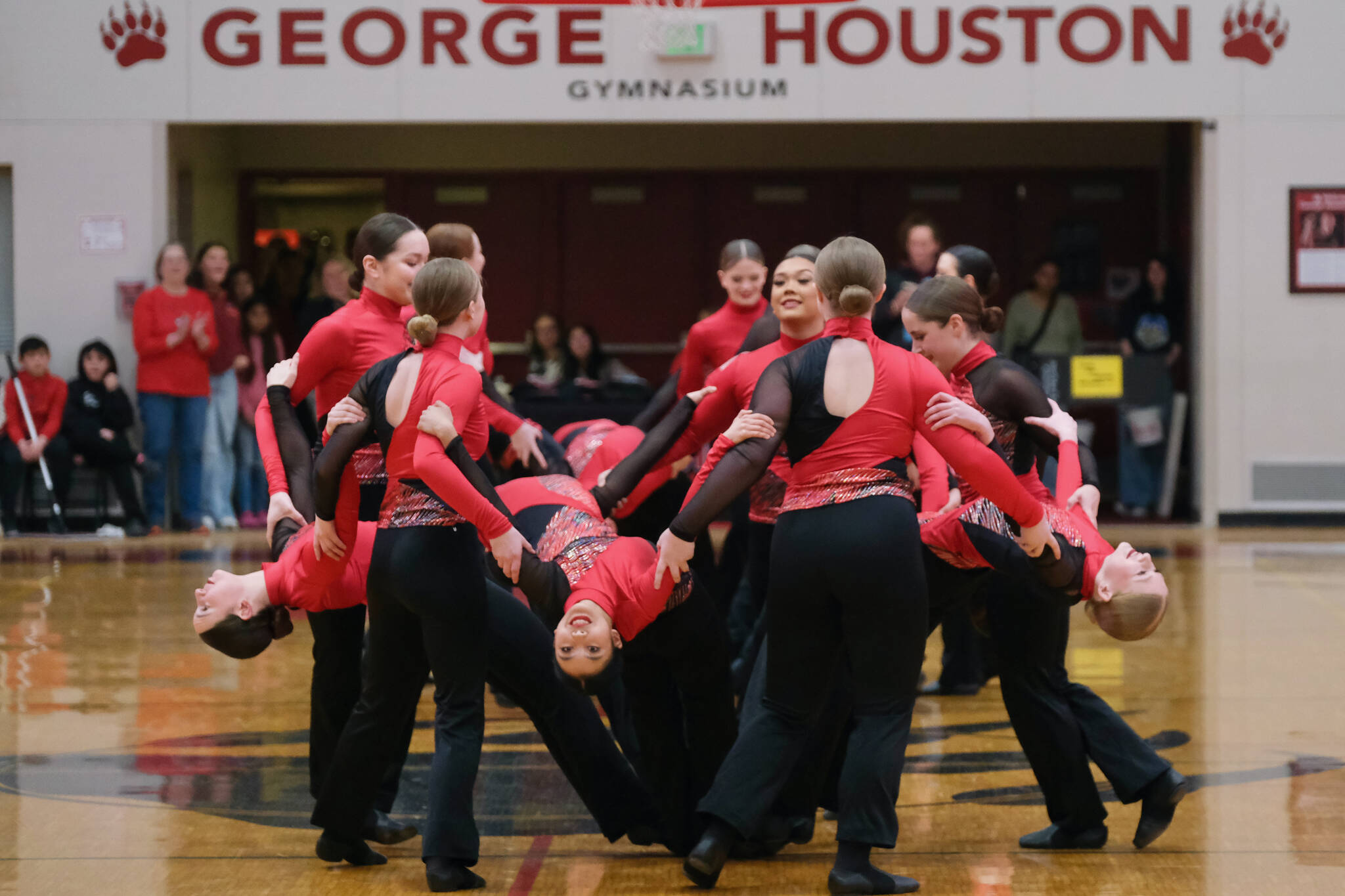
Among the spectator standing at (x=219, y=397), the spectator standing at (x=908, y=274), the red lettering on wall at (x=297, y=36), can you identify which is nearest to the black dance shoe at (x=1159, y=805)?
the spectator standing at (x=908, y=274)

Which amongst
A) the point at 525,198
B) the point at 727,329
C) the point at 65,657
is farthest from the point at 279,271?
the point at 727,329

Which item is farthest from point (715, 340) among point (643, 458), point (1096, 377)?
point (1096, 377)

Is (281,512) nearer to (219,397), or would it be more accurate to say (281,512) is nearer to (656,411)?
(656,411)

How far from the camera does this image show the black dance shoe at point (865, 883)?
3674 millimetres

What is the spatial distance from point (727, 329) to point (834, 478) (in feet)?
7.06

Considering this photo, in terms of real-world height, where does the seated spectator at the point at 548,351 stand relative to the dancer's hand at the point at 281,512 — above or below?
above

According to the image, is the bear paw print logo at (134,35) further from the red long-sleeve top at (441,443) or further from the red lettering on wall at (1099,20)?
the red long-sleeve top at (441,443)

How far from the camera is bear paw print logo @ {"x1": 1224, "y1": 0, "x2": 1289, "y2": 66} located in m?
11.6

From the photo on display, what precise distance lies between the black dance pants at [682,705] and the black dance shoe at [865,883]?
0.48m

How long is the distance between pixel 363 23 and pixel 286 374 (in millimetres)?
8070

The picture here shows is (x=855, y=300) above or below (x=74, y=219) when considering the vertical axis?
below

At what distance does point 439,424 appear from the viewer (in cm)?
366

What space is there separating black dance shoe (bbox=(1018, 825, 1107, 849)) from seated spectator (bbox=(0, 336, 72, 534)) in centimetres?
869

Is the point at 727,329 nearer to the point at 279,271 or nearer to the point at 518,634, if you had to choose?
the point at 518,634
